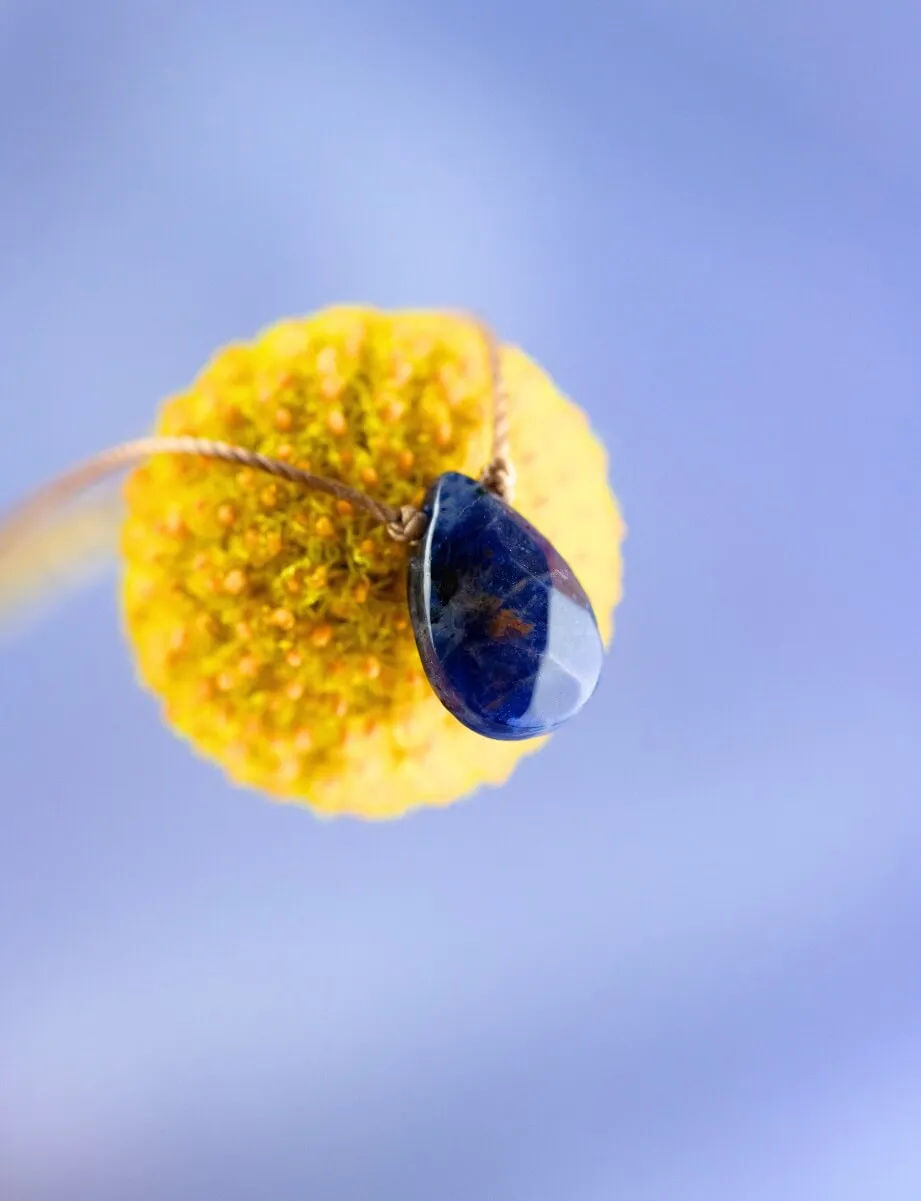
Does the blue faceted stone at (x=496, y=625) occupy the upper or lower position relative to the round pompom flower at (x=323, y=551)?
lower

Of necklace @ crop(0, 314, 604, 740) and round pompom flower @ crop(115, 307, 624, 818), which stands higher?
round pompom flower @ crop(115, 307, 624, 818)

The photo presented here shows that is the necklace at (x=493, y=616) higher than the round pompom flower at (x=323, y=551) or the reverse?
the reverse

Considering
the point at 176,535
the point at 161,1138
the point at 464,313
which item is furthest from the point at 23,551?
the point at 161,1138

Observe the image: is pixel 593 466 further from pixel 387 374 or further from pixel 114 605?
pixel 114 605
